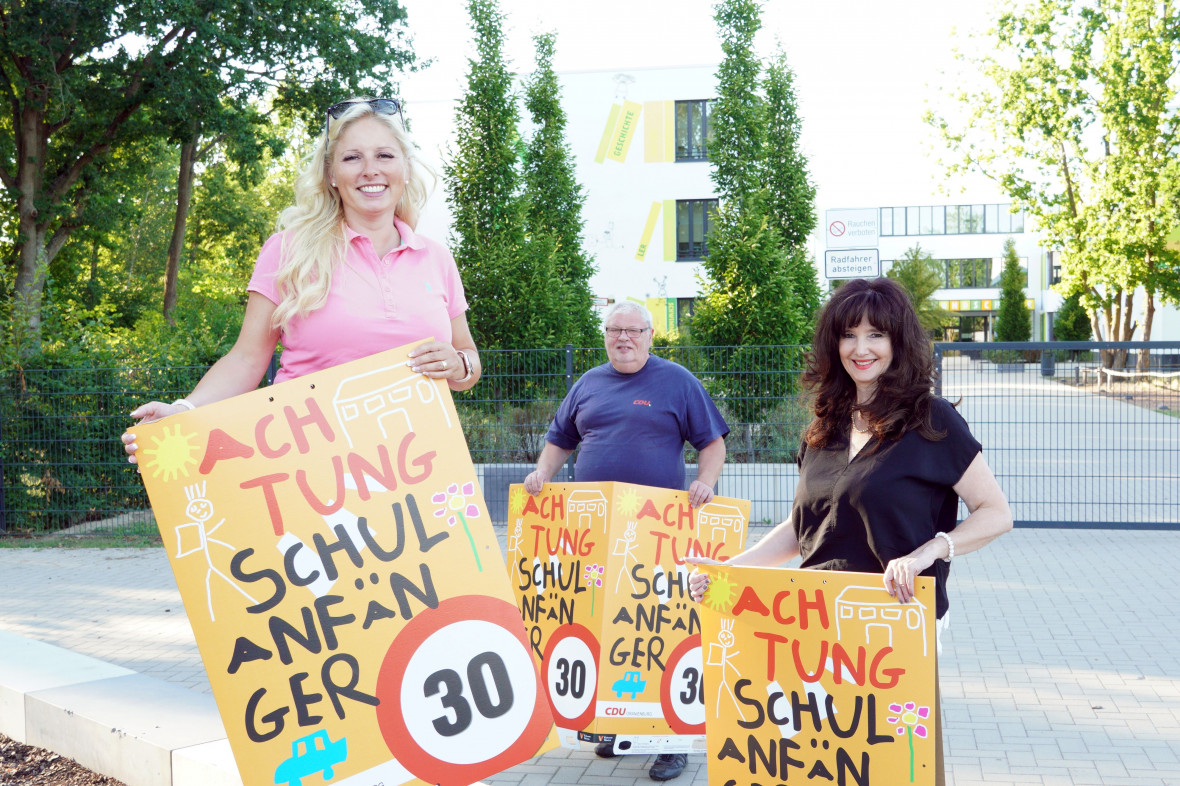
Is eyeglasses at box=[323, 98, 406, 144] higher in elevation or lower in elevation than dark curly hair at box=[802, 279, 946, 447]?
higher

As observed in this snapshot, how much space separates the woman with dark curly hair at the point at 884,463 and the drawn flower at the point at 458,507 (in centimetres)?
71

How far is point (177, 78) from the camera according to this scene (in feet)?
55.5

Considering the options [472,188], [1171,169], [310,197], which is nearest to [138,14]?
[472,188]


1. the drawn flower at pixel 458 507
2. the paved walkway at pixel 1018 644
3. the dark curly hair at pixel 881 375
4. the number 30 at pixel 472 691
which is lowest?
the paved walkway at pixel 1018 644

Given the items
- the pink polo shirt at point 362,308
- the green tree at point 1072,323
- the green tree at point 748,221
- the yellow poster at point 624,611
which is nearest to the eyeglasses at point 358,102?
the pink polo shirt at point 362,308

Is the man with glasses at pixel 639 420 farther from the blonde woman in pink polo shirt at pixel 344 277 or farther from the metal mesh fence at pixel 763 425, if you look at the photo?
the metal mesh fence at pixel 763 425

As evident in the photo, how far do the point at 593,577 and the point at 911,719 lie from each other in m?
2.06

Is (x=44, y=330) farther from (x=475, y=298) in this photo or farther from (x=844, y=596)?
(x=844, y=596)

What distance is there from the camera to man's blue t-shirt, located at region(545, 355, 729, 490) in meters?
4.77

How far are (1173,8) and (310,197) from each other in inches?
1221

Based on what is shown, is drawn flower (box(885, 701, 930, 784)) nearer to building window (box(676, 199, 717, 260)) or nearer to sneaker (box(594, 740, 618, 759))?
sneaker (box(594, 740, 618, 759))

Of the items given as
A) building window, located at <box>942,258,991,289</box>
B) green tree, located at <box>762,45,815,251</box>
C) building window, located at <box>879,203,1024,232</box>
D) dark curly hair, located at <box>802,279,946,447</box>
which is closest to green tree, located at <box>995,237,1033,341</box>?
building window, located at <box>942,258,991,289</box>

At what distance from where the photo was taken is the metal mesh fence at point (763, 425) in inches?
381

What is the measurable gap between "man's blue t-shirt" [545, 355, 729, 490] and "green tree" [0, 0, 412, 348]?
14.0 m
